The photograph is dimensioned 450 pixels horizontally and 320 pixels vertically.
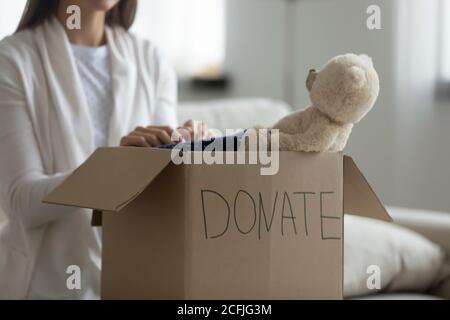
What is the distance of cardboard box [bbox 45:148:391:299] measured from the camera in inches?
33.5

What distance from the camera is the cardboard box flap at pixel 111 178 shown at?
2.80ft

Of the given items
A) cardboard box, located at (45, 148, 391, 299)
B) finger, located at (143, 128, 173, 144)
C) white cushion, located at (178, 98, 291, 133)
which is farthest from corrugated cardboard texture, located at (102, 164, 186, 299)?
white cushion, located at (178, 98, 291, 133)

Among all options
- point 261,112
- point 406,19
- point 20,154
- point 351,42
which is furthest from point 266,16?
point 20,154

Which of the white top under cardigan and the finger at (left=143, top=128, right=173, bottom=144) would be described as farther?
the white top under cardigan

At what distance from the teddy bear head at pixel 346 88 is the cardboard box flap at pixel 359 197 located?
8cm

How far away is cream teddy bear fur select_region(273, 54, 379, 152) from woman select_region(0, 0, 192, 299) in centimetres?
24

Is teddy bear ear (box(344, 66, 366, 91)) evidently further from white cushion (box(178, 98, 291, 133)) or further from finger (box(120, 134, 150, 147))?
white cushion (box(178, 98, 291, 133))

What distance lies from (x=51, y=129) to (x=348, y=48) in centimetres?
110

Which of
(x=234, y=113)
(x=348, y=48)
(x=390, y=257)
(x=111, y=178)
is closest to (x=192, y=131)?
(x=111, y=178)

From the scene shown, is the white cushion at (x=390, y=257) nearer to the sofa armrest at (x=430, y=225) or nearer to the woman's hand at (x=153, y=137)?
the sofa armrest at (x=430, y=225)

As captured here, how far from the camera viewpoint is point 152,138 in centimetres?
102

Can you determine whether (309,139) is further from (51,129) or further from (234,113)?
(234,113)

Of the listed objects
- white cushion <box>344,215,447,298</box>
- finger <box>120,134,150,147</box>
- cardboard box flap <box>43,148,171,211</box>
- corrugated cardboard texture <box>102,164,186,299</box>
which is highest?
finger <box>120,134,150,147</box>

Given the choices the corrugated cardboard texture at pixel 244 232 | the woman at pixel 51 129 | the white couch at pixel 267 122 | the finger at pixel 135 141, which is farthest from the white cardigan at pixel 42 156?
the white couch at pixel 267 122
